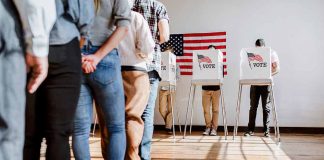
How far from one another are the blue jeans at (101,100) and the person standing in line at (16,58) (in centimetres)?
48

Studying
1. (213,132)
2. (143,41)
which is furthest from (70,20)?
(213,132)

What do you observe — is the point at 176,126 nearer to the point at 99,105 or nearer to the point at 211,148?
the point at 211,148

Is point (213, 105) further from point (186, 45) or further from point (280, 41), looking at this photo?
point (280, 41)

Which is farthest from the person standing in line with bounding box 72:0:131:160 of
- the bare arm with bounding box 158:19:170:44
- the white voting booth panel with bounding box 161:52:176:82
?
the white voting booth panel with bounding box 161:52:176:82

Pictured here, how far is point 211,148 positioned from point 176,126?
247 centimetres

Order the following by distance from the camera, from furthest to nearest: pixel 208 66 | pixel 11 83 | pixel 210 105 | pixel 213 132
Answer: pixel 210 105 < pixel 213 132 < pixel 208 66 < pixel 11 83

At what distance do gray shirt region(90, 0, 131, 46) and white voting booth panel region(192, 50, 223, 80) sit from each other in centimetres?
289

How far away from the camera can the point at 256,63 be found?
12.6 ft

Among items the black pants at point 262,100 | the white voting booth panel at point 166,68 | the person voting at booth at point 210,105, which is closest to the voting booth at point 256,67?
the black pants at point 262,100

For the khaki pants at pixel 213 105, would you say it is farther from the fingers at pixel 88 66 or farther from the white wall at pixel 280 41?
the fingers at pixel 88 66

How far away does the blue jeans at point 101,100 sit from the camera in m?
1.35

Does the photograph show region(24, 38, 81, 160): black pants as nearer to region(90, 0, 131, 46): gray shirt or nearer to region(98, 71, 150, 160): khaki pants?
region(90, 0, 131, 46): gray shirt

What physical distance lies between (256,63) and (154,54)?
6.98ft

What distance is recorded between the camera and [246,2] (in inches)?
226
